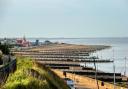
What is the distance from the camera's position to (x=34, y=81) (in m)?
11.2

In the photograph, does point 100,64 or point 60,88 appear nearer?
point 60,88

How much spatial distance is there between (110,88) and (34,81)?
4225 cm

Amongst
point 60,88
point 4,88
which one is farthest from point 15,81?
point 60,88

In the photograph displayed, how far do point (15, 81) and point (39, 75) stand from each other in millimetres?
1339

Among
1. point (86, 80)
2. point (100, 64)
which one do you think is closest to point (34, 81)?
point (86, 80)

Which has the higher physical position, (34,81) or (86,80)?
(34,81)

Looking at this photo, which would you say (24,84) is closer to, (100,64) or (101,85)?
(101,85)

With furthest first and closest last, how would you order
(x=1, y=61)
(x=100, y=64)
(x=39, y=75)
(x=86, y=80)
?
(x=100, y=64), (x=86, y=80), (x=1, y=61), (x=39, y=75)

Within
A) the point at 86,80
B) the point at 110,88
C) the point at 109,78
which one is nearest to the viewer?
the point at 110,88

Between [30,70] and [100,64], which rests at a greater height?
[30,70]

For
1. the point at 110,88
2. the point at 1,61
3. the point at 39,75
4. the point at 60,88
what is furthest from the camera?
the point at 110,88

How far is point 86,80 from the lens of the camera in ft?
205

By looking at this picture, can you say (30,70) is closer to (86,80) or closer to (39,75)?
(39,75)

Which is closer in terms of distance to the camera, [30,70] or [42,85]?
[42,85]
